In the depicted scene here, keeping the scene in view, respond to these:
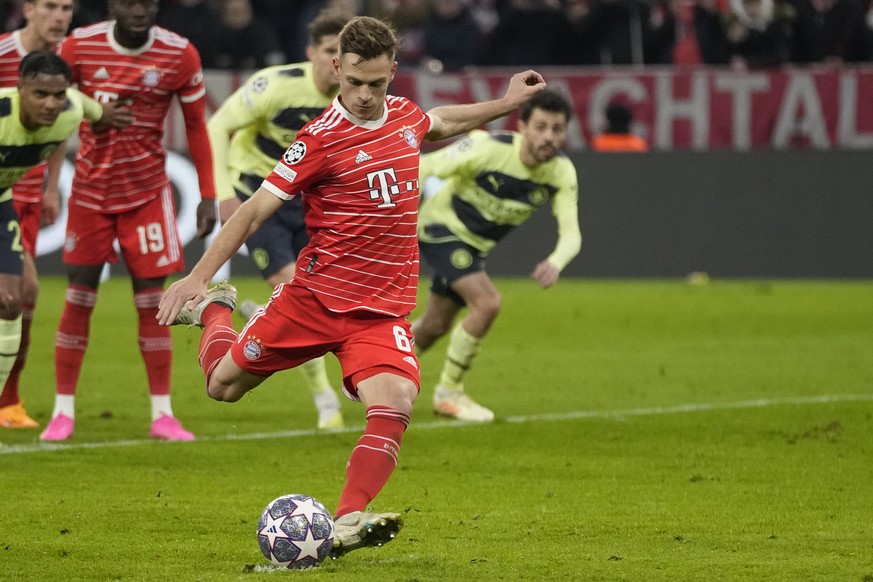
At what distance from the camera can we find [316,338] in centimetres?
588

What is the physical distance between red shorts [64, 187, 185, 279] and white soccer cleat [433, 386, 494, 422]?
2111 millimetres

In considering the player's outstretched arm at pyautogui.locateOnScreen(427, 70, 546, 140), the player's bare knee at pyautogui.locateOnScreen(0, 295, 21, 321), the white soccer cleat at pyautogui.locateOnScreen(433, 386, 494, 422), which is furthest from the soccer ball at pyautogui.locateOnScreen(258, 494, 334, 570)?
the white soccer cleat at pyautogui.locateOnScreen(433, 386, 494, 422)

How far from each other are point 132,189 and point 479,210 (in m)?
2.48

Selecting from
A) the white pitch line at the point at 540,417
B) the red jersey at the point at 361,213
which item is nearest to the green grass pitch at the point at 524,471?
the white pitch line at the point at 540,417

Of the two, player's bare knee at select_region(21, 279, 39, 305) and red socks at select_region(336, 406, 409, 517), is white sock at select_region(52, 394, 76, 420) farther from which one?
red socks at select_region(336, 406, 409, 517)

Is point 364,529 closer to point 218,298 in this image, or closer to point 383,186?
point 383,186

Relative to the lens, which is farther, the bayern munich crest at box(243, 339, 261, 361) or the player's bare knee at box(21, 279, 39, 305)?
the player's bare knee at box(21, 279, 39, 305)

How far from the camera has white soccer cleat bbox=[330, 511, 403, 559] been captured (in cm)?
528

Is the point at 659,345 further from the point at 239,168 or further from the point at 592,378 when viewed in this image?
the point at 239,168

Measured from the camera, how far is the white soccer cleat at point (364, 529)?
5.28 m

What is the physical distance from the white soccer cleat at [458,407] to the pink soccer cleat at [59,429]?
7.82 ft

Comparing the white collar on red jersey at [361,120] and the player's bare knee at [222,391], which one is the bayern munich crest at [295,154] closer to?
the white collar on red jersey at [361,120]

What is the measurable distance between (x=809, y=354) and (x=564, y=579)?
7.87 metres

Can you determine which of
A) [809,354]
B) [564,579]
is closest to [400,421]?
[564,579]
